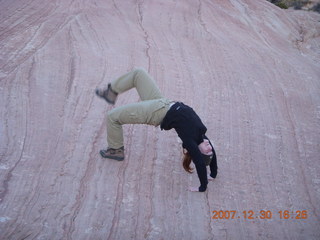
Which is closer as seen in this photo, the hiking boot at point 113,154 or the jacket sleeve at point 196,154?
the jacket sleeve at point 196,154

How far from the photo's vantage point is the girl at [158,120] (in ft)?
11.7

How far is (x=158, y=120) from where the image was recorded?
Answer: 12.1 feet

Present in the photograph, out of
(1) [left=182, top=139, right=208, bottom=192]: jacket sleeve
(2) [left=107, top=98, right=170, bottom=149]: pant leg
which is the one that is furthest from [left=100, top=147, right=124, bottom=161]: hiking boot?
(1) [left=182, top=139, right=208, bottom=192]: jacket sleeve

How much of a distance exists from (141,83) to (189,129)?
732 millimetres

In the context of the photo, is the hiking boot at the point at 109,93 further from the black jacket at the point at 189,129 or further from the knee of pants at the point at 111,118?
the black jacket at the point at 189,129

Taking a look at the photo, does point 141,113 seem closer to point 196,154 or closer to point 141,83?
point 141,83

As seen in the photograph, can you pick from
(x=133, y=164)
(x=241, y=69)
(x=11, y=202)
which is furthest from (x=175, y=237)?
(x=241, y=69)

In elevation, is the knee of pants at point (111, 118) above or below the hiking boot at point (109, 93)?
below

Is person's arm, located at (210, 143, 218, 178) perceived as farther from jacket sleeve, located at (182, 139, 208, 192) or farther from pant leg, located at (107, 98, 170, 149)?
pant leg, located at (107, 98, 170, 149)

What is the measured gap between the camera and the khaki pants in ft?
12.1

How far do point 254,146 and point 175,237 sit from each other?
1.66 meters

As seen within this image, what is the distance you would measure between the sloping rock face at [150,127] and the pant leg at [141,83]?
1.99 ft

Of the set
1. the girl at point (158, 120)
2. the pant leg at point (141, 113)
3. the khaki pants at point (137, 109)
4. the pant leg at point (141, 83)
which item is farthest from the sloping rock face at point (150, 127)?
the pant leg at point (141, 83)

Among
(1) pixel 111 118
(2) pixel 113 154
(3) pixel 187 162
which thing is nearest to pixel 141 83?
(1) pixel 111 118
